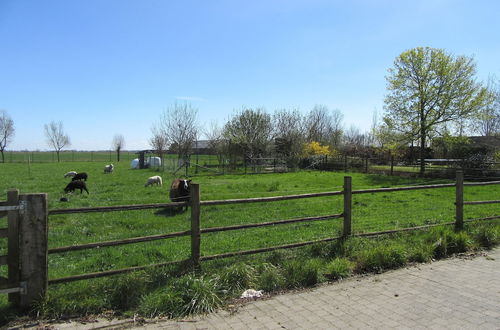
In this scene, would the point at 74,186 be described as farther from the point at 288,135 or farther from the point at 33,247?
the point at 288,135

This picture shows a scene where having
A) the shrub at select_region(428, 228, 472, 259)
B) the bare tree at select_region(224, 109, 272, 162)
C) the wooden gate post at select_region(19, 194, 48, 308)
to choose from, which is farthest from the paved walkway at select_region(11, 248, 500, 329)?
the bare tree at select_region(224, 109, 272, 162)

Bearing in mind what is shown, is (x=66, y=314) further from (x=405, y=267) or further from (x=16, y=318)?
(x=405, y=267)

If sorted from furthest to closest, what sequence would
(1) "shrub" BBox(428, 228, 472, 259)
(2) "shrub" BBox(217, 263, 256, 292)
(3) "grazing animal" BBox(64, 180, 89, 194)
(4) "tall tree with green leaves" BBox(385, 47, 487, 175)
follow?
(4) "tall tree with green leaves" BBox(385, 47, 487, 175) → (3) "grazing animal" BBox(64, 180, 89, 194) → (1) "shrub" BBox(428, 228, 472, 259) → (2) "shrub" BBox(217, 263, 256, 292)

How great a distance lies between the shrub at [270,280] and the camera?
15.7 feet

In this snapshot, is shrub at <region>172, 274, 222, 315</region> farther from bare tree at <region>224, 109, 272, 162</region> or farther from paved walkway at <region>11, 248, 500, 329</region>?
bare tree at <region>224, 109, 272, 162</region>

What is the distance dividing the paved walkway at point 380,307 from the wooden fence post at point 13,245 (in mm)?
776

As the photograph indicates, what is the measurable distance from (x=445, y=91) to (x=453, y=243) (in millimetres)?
23759

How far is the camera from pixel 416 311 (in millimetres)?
4133

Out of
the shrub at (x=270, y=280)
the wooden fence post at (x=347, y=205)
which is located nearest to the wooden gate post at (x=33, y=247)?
the shrub at (x=270, y=280)

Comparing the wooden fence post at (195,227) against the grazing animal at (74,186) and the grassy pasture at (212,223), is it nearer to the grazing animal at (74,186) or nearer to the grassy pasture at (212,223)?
the grassy pasture at (212,223)

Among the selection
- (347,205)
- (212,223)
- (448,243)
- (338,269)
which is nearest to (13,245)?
(338,269)

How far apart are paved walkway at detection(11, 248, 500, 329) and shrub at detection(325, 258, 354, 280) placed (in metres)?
0.15

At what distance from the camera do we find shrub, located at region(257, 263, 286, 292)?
479 cm

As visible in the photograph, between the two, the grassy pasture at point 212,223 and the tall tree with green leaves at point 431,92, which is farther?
the tall tree with green leaves at point 431,92
